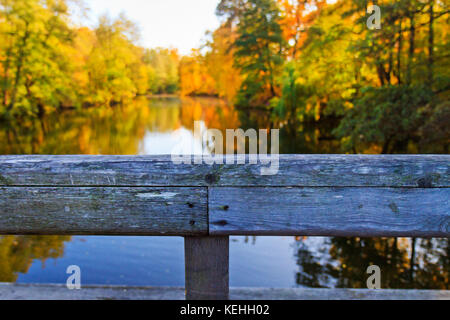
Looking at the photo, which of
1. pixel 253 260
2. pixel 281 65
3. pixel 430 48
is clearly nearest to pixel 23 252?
pixel 253 260

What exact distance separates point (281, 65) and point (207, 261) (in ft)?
106

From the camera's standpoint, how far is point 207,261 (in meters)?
1.14

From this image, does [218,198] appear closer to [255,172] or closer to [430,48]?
[255,172]

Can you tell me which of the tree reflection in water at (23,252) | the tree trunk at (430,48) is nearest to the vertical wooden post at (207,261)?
the tree reflection in water at (23,252)

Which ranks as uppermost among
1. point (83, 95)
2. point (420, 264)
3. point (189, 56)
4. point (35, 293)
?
point (189, 56)

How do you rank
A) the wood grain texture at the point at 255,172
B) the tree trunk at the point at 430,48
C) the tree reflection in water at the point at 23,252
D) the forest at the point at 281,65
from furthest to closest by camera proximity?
the forest at the point at 281,65 < the tree trunk at the point at 430,48 < the tree reflection in water at the point at 23,252 < the wood grain texture at the point at 255,172

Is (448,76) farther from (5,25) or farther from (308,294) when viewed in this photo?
(5,25)

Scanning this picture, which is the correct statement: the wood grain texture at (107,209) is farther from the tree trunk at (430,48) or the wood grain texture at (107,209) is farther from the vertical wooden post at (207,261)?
the tree trunk at (430,48)

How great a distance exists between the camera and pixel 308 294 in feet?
5.21

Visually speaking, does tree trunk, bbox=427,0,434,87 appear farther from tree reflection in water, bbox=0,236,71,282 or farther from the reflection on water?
tree reflection in water, bbox=0,236,71,282

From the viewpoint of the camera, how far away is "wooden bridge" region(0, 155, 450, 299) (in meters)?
1.08

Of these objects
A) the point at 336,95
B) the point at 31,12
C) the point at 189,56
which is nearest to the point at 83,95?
the point at 31,12

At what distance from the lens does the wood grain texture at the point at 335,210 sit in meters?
1.09
